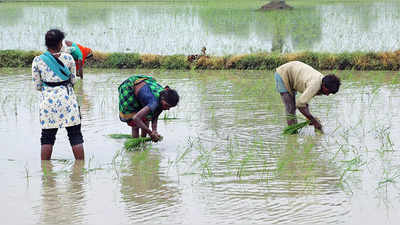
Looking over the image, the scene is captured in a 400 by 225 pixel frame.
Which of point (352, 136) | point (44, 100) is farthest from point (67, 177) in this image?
point (352, 136)

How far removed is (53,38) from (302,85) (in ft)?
7.62

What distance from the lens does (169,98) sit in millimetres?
5023

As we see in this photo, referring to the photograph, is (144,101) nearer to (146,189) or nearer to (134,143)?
(134,143)

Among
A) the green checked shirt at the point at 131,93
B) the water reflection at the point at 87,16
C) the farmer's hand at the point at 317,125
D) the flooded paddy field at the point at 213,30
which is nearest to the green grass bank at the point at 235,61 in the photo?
the flooded paddy field at the point at 213,30

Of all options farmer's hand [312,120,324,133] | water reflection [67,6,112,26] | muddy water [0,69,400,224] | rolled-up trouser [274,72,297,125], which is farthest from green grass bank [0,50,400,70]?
water reflection [67,6,112,26]

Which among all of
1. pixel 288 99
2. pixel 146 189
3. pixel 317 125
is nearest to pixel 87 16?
pixel 288 99

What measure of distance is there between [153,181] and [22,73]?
20.5 ft

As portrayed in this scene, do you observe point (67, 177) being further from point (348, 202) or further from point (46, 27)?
point (46, 27)

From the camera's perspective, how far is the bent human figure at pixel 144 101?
16.8 ft

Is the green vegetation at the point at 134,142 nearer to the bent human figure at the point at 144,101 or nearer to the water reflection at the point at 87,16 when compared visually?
the bent human figure at the point at 144,101

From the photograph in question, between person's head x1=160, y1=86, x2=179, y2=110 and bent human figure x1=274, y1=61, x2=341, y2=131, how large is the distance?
1183 mm

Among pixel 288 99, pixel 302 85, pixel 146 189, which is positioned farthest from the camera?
pixel 288 99

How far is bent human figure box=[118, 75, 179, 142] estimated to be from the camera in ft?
16.8

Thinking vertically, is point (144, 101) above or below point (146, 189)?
above
